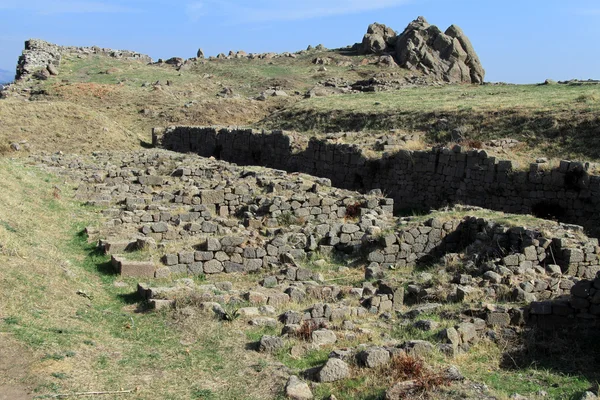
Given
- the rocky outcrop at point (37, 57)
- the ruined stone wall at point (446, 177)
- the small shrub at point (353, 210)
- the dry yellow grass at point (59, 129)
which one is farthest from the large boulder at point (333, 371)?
the rocky outcrop at point (37, 57)

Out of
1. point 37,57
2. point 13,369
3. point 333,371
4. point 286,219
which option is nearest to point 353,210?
point 286,219

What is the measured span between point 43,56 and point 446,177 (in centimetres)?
4594

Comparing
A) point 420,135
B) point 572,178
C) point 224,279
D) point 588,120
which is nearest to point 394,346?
point 224,279

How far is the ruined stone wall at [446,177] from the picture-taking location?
65.2 feet

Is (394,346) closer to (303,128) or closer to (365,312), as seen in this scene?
(365,312)

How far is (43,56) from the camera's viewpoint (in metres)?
58.0

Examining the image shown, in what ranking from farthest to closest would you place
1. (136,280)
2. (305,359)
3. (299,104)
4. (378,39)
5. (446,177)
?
(378,39), (299,104), (446,177), (136,280), (305,359)

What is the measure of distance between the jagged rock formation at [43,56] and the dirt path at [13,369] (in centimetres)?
4702

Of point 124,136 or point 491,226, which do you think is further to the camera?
point 124,136

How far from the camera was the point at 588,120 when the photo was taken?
25094mm

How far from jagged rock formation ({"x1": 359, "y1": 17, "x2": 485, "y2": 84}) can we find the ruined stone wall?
27.4 m

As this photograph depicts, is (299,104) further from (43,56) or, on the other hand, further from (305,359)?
(305,359)

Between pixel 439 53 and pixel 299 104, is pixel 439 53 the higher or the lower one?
the higher one

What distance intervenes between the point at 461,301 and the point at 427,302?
70cm
